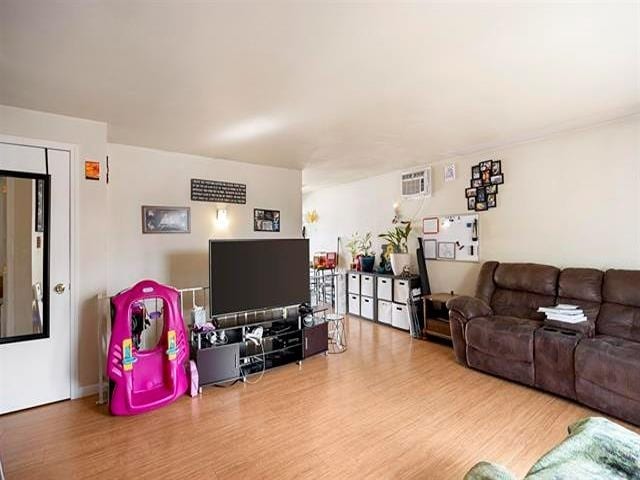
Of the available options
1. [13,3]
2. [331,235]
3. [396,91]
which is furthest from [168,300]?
[331,235]

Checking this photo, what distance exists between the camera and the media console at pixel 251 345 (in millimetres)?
3076

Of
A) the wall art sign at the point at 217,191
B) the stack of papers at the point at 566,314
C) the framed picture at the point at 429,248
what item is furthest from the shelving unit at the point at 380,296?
the wall art sign at the point at 217,191

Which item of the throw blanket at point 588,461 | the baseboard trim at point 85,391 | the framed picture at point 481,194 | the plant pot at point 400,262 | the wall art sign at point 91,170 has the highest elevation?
the wall art sign at point 91,170

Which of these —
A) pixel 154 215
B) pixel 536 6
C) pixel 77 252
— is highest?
pixel 536 6

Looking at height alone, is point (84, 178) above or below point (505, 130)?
below

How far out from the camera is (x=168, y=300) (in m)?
2.87

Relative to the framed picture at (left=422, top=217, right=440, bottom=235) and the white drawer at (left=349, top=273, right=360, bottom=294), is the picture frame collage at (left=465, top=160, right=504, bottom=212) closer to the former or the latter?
the framed picture at (left=422, top=217, right=440, bottom=235)

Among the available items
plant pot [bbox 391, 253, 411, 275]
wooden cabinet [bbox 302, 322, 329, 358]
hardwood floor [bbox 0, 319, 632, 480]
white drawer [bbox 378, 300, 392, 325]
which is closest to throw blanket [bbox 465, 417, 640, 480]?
hardwood floor [bbox 0, 319, 632, 480]

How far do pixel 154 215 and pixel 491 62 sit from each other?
3713 millimetres

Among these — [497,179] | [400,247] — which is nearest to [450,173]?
[497,179]

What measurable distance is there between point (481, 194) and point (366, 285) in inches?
90.6

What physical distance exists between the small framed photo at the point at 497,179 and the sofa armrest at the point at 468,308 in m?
1.53

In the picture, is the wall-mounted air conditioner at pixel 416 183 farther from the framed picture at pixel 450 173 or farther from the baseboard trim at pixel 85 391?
the baseboard trim at pixel 85 391

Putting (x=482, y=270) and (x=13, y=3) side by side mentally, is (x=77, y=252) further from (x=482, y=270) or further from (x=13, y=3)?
(x=482, y=270)
